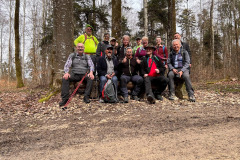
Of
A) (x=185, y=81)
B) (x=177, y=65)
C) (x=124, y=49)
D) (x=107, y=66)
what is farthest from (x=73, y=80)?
(x=185, y=81)

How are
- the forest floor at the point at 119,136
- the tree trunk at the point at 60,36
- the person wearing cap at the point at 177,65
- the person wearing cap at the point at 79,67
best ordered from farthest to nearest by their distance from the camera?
1. the tree trunk at the point at 60,36
2. the person wearing cap at the point at 177,65
3. the person wearing cap at the point at 79,67
4. the forest floor at the point at 119,136

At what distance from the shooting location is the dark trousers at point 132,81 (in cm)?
534

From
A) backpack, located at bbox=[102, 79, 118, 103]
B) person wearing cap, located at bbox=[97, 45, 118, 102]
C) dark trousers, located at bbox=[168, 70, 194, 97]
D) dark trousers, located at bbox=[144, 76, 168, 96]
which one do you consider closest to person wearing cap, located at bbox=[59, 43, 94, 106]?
person wearing cap, located at bbox=[97, 45, 118, 102]

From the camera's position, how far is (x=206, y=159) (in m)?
1.92

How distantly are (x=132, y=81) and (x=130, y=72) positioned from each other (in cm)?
30

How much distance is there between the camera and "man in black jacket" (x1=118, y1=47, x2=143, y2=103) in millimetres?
5401

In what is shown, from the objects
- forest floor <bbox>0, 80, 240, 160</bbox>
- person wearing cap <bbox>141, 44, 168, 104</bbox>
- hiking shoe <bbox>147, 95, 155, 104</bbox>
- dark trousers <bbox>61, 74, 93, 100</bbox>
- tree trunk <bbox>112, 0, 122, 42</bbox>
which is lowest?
forest floor <bbox>0, 80, 240, 160</bbox>

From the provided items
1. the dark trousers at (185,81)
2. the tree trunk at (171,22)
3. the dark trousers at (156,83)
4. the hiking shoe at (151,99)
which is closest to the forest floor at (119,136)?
the hiking shoe at (151,99)

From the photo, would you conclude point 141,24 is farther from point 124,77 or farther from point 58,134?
point 58,134

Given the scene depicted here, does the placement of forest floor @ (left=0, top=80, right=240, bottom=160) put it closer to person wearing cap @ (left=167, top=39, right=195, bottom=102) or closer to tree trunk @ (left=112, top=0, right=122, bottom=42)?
person wearing cap @ (left=167, top=39, right=195, bottom=102)

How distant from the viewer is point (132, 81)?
559 centimetres

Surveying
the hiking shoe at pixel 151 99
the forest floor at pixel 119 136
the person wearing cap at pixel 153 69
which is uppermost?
the person wearing cap at pixel 153 69

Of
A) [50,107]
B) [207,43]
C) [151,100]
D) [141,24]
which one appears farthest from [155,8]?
[50,107]

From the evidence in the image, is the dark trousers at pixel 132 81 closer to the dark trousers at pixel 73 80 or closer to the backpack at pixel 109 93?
the backpack at pixel 109 93
